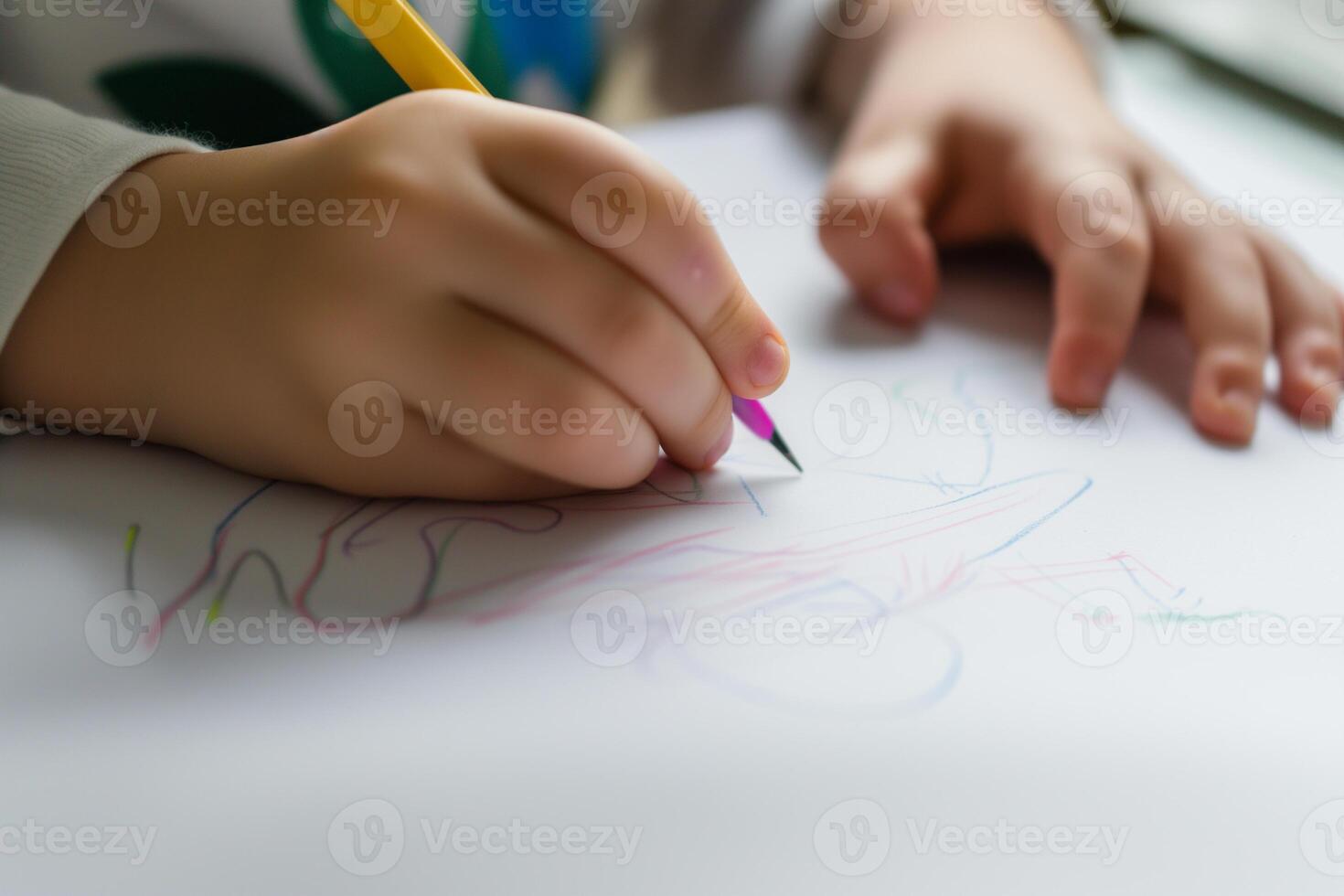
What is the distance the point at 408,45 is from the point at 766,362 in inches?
6.2

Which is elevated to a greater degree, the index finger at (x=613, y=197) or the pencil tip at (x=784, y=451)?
the index finger at (x=613, y=197)

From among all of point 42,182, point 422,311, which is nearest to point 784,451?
point 422,311

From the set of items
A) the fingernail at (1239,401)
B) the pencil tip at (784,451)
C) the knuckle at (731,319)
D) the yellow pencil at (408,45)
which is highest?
the yellow pencil at (408,45)

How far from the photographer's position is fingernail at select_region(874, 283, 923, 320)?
46cm

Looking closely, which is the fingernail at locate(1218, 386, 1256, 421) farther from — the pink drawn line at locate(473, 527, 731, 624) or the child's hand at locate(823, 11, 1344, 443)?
the pink drawn line at locate(473, 527, 731, 624)

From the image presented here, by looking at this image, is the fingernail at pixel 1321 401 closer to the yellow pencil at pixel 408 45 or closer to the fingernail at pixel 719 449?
the fingernail at pixel 719 449

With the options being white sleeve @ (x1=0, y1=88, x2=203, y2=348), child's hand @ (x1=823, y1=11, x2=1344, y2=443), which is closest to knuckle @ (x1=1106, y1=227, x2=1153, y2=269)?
child's hand @ (x1=823, y1=11, x2=1344, y2=443)

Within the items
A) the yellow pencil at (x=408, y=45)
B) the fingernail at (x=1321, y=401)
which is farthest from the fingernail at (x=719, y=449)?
the fingernail at (x=1321, y=401)

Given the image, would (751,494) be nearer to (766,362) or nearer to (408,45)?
(766,362)

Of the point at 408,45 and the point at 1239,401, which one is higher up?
the point at 408,45

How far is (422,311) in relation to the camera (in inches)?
11.7

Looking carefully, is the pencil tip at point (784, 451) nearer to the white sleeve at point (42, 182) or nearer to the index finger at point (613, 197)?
the index finger at point (613, 197)

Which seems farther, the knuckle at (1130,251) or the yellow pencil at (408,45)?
the knuckle at (1130,251)

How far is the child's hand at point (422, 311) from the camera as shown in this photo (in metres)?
0.30
